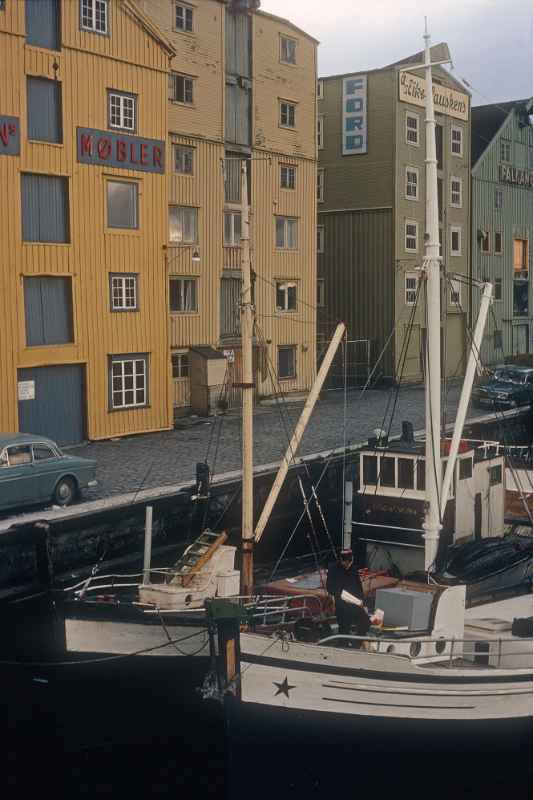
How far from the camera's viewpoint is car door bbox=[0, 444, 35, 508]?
70.3 feet

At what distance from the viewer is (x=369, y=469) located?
20594 millimetres

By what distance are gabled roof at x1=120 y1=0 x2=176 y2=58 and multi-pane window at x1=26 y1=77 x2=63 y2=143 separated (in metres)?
3.75

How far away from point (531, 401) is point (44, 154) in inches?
822

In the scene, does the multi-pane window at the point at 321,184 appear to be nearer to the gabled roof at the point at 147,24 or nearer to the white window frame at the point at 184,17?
the white window frame at the point at 184,17

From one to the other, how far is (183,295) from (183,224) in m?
2.73

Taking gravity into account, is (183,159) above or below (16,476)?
above

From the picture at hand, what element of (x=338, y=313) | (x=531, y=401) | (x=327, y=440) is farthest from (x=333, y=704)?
(x=338, y=313)

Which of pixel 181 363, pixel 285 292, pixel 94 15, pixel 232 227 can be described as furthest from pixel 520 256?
pixel 94 15

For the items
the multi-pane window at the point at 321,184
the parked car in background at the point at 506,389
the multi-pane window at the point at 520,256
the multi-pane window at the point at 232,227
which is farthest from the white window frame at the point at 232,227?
the multi-pane window at the point at 520,256

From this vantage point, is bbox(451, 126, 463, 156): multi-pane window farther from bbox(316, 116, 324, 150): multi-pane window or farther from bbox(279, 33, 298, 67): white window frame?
bbox(279, 33, 298, 67): white window frame

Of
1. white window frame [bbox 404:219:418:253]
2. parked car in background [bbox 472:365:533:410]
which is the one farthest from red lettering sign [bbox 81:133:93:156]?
white window frame [bbox 404:219:418:253]

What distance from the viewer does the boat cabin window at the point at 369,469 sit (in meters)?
20.5

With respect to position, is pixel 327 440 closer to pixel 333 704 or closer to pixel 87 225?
pixel 87 225

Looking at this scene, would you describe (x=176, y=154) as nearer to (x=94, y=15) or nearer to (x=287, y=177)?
(x=287, y=177)
